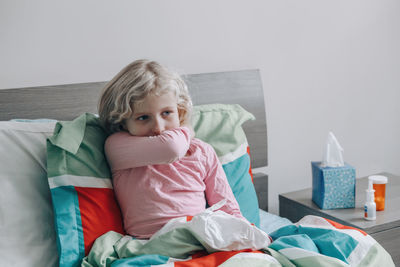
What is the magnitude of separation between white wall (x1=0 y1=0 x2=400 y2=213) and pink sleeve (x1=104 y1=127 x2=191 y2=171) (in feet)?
1.67

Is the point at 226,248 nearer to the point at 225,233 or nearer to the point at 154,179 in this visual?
the point at 225,233

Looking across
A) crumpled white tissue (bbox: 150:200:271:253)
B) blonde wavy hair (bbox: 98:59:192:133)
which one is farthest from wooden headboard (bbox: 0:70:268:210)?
crumpled white tissue (bbox: 150:200:271:253)

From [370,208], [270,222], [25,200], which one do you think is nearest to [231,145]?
[270,222]

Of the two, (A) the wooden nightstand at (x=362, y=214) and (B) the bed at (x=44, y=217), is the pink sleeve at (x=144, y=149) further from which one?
(A) the wooden nightstand at (x=362, y=214)

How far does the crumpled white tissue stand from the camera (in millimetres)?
1050

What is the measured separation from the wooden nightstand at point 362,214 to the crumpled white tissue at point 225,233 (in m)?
0.65

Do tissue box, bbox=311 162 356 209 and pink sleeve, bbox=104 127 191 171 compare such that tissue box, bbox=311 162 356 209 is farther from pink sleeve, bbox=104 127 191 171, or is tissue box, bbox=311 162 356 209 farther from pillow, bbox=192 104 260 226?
pink sleeve, bbox=104 127 191 171

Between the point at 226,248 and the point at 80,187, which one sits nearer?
the point at 226,248

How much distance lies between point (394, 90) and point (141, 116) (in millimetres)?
1698

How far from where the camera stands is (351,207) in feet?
5.65

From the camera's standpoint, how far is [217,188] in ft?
4.43

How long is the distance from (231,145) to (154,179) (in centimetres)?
37

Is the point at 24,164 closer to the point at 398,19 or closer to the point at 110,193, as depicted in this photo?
the point at 110,193

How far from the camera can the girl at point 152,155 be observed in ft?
4.01
